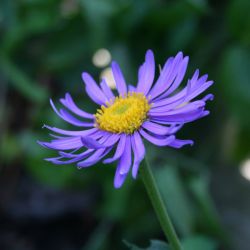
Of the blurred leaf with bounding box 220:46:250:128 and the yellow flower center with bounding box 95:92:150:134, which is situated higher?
the blurred leaf with bounding box 220:46:250:128

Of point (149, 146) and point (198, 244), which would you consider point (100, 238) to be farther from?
point (198, 244)

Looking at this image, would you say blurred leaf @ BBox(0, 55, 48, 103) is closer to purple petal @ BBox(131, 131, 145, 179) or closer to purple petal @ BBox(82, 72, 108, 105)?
purple petal @ BBox(82, 72, 108, 105)

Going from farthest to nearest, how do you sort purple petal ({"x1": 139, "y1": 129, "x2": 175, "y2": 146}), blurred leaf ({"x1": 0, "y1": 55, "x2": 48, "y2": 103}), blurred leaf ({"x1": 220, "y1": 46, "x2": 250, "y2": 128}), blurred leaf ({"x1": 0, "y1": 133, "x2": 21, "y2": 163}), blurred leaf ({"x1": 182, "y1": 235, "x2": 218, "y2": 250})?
blurred leaf ({"x1": 0, "y1": 133, "x2": 21, "y2": 163})
blurred leaf ({"x1": 0, "y1": 55, "x2": 48, "y2": 103})
blurred leaf ({"x1": 220, "y1": 46, "x2": 250, "y2": 128})
blurred leaf ({"x1": 182, "y1": 235, "x2": 218, "y2": 250})
purple petal ({"x1": 139, "y1": 129, "x2": 175, "y2": 146})

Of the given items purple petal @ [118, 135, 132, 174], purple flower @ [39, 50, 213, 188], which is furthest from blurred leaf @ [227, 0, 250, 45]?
purple petal @ [118, 135, 132, 174]

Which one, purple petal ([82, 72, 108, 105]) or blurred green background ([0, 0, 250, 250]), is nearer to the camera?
purple petal ([82, 72, 108, 105])

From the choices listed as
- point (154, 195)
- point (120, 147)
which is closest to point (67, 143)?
point (120, 147)

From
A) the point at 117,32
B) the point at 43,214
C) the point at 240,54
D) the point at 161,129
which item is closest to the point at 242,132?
the point at 240,54

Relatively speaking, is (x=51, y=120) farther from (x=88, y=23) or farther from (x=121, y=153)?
(x=121, y=153)

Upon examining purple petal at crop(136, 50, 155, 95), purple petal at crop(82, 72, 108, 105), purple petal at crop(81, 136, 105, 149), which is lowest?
purple petal at crop(81, 136, 105, 149)
